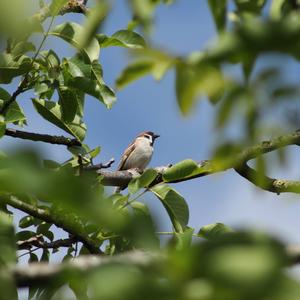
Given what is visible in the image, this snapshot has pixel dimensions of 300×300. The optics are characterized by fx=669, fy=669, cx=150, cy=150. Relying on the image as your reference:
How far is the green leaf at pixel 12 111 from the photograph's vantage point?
4.43 metres

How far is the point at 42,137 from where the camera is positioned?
523cm

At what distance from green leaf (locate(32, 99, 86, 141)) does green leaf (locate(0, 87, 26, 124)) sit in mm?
134

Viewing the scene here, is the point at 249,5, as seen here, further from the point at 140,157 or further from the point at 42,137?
the point at 140,157

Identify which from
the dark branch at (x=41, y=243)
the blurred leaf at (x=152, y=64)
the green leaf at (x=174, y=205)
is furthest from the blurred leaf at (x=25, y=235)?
the blurred leaf at (x=152, y=64)

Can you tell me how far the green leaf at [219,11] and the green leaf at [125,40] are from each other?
2921mm

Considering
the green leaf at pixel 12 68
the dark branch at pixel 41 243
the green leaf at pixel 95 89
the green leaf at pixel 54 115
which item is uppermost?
the green leaf at pixel 12 68

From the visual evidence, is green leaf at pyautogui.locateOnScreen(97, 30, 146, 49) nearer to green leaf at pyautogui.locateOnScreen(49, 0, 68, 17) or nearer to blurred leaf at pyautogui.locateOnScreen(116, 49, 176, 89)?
green leaf at pyautogui.locateOnScreen(49, 0, 68, 17)

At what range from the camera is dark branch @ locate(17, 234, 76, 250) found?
4.31 metres

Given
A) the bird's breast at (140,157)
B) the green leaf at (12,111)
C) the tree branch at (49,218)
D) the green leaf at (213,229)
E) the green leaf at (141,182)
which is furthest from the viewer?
the bird's breast at (140,157)

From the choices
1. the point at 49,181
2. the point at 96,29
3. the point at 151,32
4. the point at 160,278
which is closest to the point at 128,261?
the point at 160,278

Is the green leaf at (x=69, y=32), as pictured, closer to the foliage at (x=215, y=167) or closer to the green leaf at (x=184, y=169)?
the green leaf at (x=184, y=169)

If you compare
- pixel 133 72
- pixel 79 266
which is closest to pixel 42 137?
pixel 133 72

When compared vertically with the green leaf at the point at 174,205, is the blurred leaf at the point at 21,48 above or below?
above

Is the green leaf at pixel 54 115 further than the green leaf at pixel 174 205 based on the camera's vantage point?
Yes
